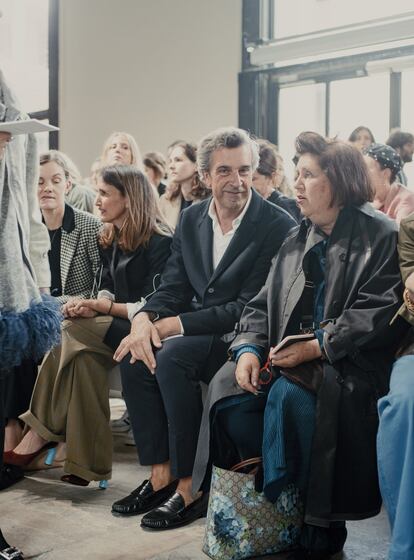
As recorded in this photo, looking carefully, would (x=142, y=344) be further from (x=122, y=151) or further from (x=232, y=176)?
(x=122, y=151)

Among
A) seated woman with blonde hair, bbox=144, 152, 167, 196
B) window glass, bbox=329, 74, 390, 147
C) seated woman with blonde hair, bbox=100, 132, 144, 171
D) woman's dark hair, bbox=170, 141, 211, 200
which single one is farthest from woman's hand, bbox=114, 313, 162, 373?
window glass, bbox=329, 74, 390, 147

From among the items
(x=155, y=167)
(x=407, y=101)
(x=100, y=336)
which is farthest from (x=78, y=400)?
(x=407, y=101)

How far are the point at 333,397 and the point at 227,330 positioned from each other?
28.8 inches

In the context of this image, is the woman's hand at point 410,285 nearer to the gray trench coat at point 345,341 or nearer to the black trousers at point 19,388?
the gray trench coat at point 345,341

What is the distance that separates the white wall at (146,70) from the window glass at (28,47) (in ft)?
1.02

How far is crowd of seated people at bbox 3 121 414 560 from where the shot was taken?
2.22 meters

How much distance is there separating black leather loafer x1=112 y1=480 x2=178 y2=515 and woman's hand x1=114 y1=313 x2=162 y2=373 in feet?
1.29

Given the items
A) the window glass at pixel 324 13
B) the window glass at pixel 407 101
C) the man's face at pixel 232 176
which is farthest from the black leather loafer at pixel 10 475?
the window glass at pixel 324 13

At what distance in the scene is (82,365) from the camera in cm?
309

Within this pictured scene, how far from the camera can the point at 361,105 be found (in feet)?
19.2

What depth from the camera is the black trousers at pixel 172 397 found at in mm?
2717

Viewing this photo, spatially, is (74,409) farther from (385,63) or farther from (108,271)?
(385,63)

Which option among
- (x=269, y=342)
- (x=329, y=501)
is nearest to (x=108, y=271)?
(x=269, y=342)

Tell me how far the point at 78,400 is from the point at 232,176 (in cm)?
99
